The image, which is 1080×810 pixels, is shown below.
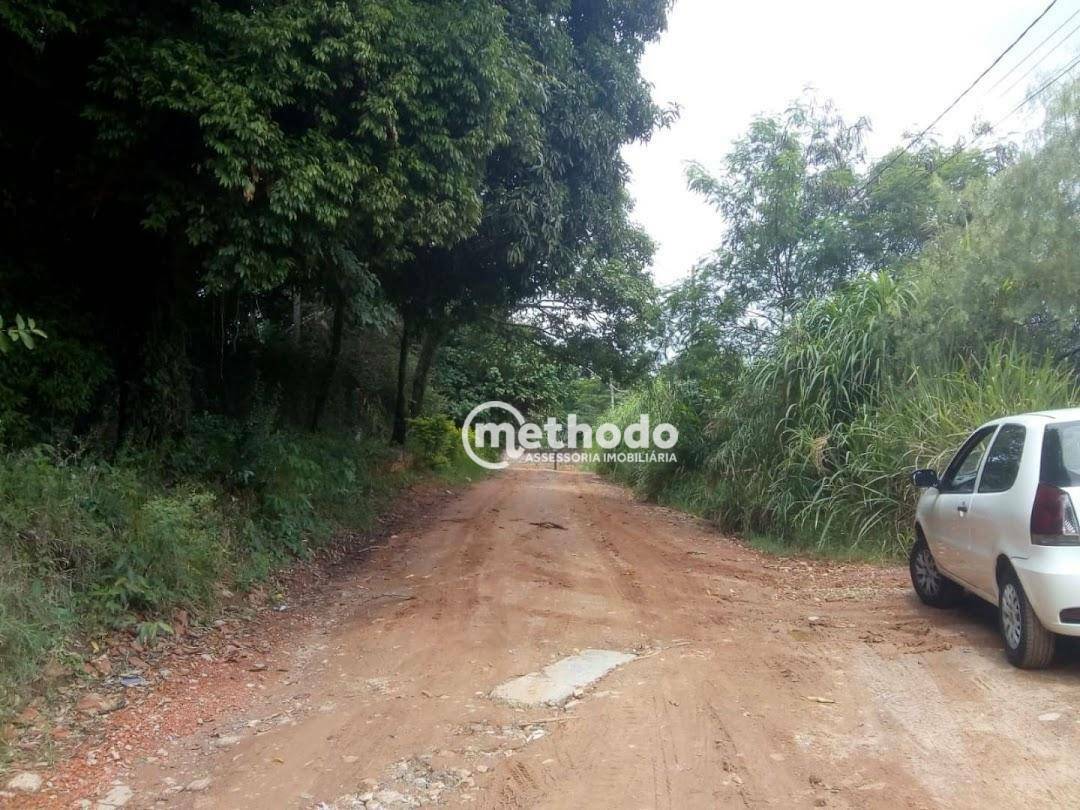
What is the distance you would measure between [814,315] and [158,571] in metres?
9.22

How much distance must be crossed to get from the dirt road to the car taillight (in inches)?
32.8

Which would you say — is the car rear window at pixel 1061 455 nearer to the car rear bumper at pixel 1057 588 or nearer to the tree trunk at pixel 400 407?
the car rear bumper at pixel 1057 588

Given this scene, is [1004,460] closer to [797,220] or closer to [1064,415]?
[1064,415]

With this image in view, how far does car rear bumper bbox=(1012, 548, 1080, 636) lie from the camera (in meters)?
4.56

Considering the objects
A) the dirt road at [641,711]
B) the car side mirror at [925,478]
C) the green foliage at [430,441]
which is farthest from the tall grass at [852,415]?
the green foliage at [430,441]

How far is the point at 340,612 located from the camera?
7.28 metres

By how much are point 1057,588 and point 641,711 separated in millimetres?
2419

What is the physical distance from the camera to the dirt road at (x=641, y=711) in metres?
3.66

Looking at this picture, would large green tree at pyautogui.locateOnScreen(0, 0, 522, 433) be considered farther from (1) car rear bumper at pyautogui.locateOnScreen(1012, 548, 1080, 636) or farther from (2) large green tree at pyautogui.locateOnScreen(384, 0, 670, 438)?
(1) car rear bumper at pyautogui.locateOnScreen(1012, 548, 1080, 636)

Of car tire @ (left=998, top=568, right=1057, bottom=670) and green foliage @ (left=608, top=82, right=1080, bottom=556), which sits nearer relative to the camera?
car tire @ (left=998, top=568, right=1057, bottom=670)

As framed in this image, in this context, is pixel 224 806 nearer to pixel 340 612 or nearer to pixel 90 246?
pixel 340 612

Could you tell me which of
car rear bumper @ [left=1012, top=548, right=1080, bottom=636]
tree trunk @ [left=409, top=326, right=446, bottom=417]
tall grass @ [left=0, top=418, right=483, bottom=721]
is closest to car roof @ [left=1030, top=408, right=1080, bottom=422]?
car rear bumper @ [left=1012, top=548, right=1080, bottom=636]

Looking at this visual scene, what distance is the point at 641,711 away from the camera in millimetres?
4531

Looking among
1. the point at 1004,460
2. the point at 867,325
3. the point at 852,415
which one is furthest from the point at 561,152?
the point at 1004,460
